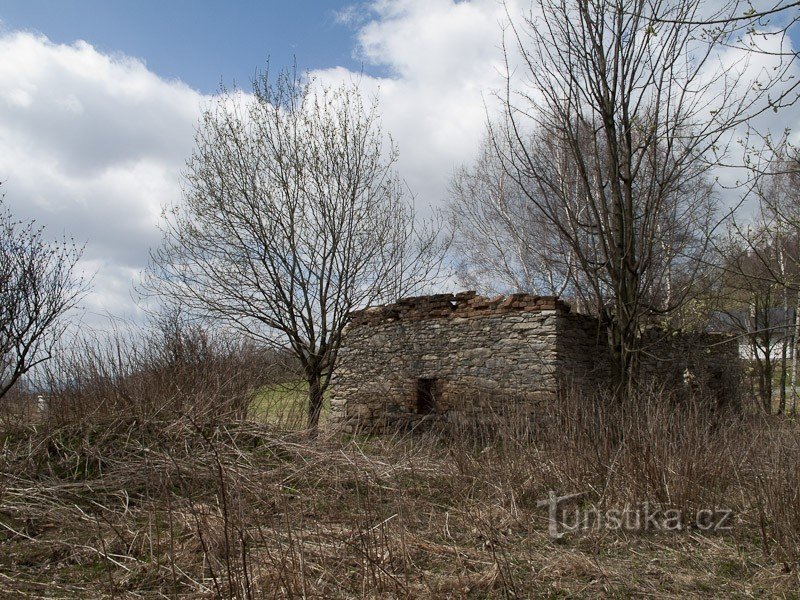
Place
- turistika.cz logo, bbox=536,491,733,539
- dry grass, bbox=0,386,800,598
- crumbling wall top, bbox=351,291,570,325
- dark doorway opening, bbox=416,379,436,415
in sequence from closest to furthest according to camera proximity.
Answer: dry grass, bbox=0,386,800,598 → turistika.cz logo, bbox=536,491,733,539 → crumbling wall top, bbox=351,291,570,325 → dark doorway opening, bbox=416,379,436,415

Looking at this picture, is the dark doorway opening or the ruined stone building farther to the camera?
the dark doorway opening

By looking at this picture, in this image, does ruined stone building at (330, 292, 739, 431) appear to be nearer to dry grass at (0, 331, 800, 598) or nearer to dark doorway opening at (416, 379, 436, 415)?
dark doorway opening at (416, 379, 436, 415)

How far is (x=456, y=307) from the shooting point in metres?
11.5

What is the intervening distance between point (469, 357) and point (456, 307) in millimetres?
1018

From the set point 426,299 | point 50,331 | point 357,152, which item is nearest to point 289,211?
point 357,152

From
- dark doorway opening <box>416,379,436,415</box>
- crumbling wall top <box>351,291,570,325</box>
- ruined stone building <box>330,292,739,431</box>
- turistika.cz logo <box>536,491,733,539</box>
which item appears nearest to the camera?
turistika.cz logo <box>536,491,733,539</box>

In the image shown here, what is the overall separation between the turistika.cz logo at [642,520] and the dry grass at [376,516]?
67mm

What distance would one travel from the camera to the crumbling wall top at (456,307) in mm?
10422

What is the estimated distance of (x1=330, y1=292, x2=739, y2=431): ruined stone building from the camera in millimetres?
10258

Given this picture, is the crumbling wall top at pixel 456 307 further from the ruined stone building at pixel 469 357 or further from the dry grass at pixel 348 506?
the dry grass at pixel 348 506

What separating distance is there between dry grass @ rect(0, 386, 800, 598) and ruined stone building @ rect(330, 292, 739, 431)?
443cm

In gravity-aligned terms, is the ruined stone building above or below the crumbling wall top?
below


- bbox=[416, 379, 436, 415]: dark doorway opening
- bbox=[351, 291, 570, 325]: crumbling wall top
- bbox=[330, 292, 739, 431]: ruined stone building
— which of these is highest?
bbox=[351, 291, 570, 325]: crumbling wall top

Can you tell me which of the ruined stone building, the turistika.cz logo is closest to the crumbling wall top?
the ruined stone building
